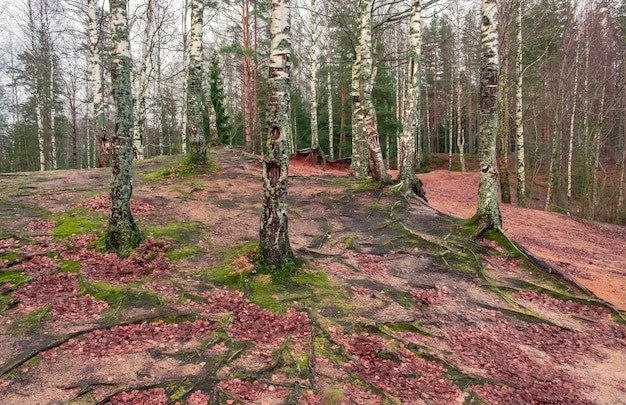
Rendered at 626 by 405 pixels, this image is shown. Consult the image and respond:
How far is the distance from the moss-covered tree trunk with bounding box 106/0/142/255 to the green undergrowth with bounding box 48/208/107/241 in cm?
103

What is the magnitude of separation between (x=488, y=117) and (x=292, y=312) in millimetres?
6617

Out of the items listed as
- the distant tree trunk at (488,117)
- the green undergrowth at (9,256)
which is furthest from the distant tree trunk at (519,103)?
the green undergrowth at (9,256)

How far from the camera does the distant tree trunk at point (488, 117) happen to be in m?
8.94

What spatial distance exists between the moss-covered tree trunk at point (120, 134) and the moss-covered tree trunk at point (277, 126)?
2.46m

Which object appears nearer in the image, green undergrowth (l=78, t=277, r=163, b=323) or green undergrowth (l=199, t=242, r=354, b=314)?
green undergrowth (l=78, t=277, r=163, b=323)

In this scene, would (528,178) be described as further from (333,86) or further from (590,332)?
(590,332)

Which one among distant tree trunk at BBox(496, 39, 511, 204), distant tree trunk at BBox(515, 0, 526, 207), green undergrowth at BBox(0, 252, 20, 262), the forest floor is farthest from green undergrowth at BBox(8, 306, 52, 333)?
distant tree trunk at BBox(515, 0, 526, 207)

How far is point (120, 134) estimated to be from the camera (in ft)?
21.7

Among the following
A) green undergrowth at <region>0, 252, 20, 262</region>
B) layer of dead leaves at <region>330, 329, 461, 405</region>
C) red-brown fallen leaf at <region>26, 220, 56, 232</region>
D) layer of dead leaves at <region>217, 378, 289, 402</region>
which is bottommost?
layer of dead leaves at <region>330, 329, 461, 405</region>

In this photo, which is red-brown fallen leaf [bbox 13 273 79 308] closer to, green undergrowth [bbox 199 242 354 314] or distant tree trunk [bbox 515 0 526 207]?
green undergrowth [bbox 199 242 354 314]

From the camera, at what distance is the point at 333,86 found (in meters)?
31.0

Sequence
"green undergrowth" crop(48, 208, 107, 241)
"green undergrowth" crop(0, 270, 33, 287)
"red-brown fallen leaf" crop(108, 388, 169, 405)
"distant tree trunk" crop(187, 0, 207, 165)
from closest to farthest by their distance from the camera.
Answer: "red-brown fallen leaf" crop(108, 388, 169, 405), "green undergrowth" crop(0, 270, 33, 287), "green undergrowth" crop(48, 208, 107, 241), "distant tree trunk" crop(187, 0, 207, 165)

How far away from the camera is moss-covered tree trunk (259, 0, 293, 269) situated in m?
6.13

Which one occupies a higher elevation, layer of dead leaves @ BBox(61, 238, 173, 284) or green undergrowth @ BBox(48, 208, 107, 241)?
green undergrowth @ BBox(48, 208, 107, 241)
